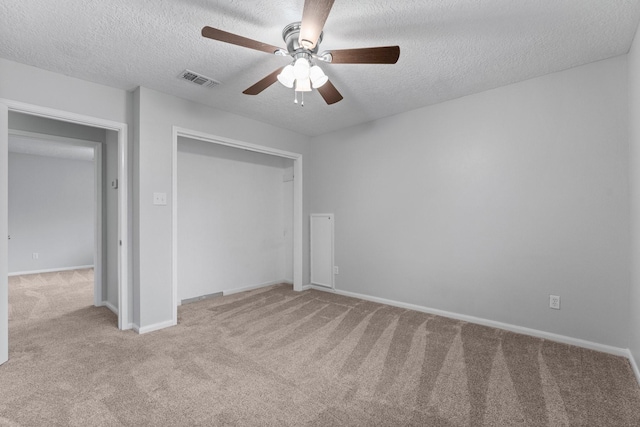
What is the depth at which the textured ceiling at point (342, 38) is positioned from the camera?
190 centimetres

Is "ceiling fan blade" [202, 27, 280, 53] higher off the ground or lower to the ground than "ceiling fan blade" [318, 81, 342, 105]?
higher

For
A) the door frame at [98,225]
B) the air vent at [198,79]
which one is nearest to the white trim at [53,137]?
the door frame at [98,225]

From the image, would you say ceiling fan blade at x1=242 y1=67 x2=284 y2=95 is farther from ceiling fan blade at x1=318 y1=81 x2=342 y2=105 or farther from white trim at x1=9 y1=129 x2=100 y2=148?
white trim at x1=9 y1=129 x2=100 y2=148

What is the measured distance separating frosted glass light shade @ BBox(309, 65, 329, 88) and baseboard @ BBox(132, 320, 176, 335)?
279cm

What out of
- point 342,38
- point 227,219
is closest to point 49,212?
point 227,219

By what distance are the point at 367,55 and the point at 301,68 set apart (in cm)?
43

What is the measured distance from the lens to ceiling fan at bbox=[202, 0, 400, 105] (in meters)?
1.61

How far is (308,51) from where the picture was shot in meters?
2.04

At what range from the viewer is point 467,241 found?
3260mm

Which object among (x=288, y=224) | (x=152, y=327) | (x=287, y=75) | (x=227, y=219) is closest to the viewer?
(x=287, y=75)

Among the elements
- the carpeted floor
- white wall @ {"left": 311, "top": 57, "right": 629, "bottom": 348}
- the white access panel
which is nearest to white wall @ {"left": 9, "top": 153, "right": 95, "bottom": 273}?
the carpeted floor

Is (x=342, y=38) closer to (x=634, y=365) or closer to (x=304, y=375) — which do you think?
(x=304, y=375)

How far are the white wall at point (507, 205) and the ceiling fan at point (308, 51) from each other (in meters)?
1.78

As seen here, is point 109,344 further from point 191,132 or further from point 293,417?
point 191,132
